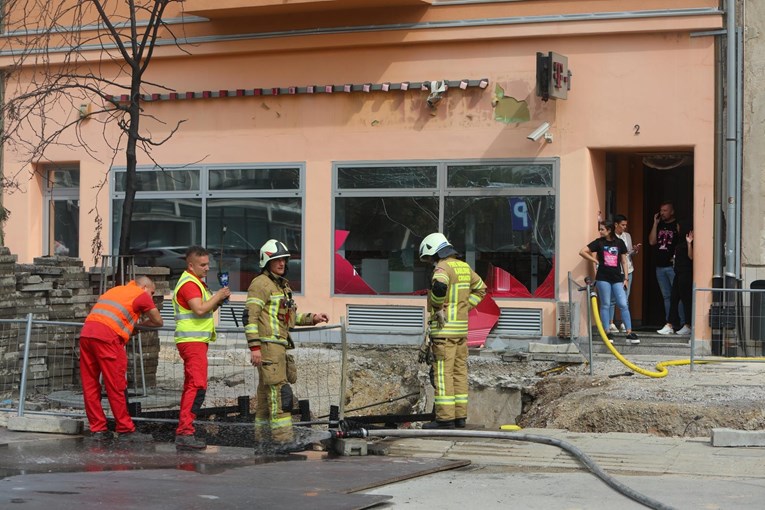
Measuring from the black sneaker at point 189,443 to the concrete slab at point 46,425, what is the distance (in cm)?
138

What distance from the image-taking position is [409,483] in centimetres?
881

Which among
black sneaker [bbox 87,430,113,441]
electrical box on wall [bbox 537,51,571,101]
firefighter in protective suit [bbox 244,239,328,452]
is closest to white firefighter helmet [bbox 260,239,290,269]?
firefighter in protective suit [bbox 244,239,328,452]

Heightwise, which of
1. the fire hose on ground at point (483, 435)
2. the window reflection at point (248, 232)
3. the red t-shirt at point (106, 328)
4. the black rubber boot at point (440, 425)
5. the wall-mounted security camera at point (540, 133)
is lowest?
the black rubber boot at point (440, 425)

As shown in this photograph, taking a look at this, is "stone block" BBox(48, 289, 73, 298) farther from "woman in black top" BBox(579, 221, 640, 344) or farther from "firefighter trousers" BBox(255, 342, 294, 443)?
"woman in black top" BBox(579, 221, 640, 344)

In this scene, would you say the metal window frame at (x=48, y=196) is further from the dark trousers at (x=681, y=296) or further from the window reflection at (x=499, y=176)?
the dark trousers at (x=681, y=296)

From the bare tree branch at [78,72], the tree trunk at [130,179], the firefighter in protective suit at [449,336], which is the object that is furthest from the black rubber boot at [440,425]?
the bare tree branch at [78,72]

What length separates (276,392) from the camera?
1090cm

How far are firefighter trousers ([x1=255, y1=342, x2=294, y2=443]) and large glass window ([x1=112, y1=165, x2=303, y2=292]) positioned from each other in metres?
8.04

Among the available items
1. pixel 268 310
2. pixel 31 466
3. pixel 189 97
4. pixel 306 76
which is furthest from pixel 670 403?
pixel 189 97

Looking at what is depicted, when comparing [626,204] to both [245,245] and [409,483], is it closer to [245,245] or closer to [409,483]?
[245,245]

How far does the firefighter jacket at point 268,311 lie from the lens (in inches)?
425

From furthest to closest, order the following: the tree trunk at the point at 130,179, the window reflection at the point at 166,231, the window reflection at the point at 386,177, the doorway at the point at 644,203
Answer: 1. the window reflection at the point at 166,231
2. the doorway at the point at 644,203
3. the window reflection at the point at 386,177
4. the tree trunk at the point at 130,179

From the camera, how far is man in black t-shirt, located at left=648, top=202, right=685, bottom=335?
57.3ft

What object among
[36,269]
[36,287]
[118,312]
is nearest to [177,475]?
[118,312]
